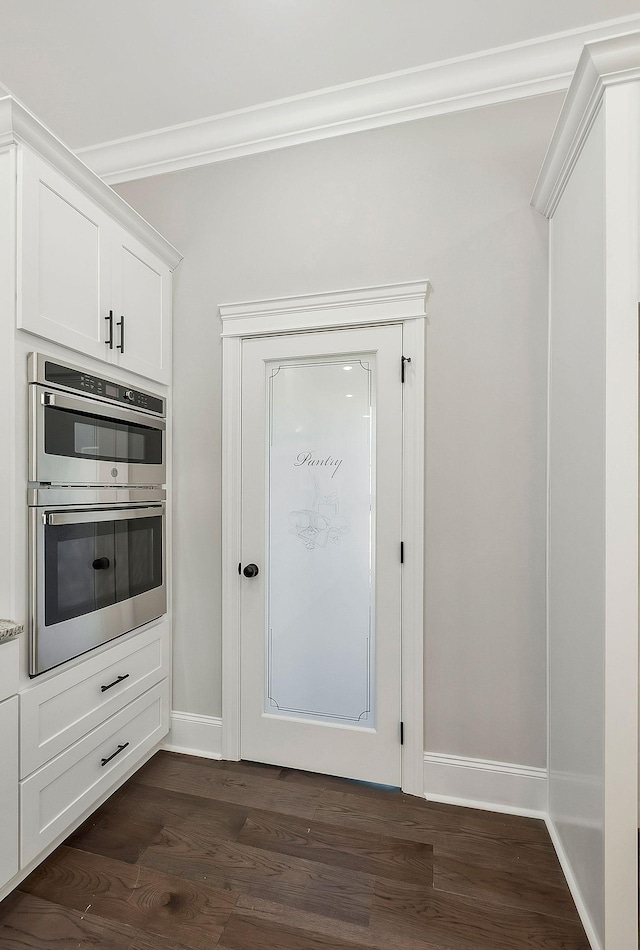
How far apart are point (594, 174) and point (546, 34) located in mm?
930

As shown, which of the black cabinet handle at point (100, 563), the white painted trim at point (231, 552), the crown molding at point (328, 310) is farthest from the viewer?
the white painted trim at point (231, 552)

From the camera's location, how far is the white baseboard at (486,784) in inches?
77.0

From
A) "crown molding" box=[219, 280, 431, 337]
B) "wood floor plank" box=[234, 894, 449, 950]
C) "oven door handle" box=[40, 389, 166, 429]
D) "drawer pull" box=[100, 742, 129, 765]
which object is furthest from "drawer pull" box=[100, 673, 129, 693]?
"crown molding" box=[219, 280, 431, 337]

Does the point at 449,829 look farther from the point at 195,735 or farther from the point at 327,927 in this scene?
the point at 195,735

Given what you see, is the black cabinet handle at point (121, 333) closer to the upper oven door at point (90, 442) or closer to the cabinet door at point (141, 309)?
the cabinet door at point (141, 309)

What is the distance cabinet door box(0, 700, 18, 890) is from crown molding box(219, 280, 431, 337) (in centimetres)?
170

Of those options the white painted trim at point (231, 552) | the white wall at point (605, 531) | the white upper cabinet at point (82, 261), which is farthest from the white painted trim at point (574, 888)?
the white upper cabinet at point (82, 261)

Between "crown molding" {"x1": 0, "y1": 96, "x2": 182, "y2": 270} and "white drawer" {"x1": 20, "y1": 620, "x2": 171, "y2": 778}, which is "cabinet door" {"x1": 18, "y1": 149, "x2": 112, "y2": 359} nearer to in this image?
"crown molding" {"x1": 0, "y1": 96, "x2": 182, "y2": 270}

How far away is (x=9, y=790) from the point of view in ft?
4.85

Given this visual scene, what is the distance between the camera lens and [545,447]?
1.98 m

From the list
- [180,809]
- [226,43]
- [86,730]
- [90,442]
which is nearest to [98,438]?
[90,442]

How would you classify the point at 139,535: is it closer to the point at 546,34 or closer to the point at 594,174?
the point at 594,174

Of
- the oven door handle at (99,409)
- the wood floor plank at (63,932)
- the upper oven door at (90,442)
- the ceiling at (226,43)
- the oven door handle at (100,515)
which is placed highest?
the ceiling at (226,43)

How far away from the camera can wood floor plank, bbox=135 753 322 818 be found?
79.1 inches
